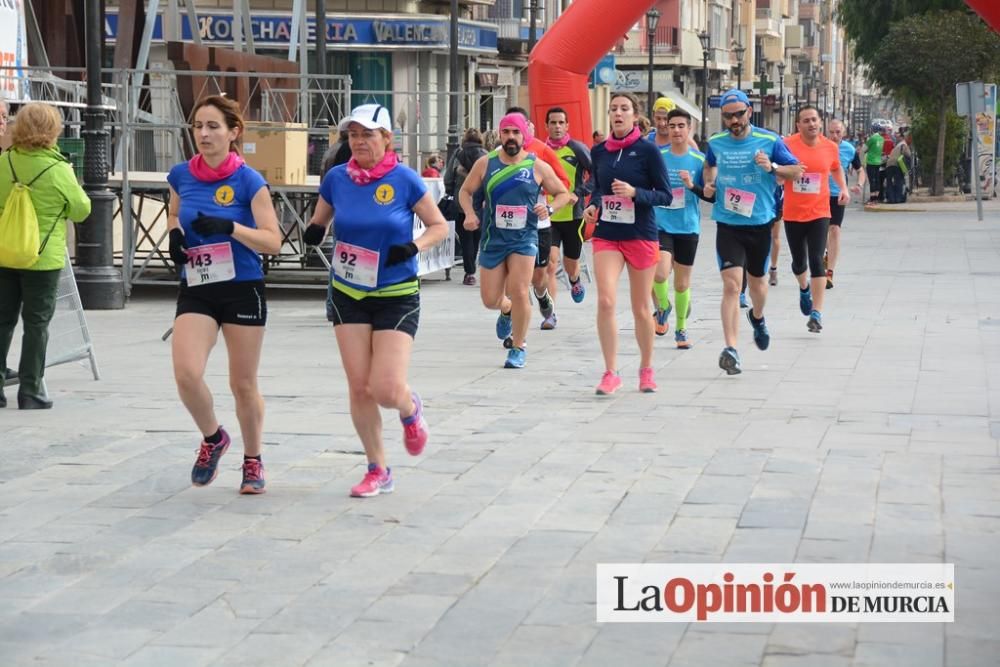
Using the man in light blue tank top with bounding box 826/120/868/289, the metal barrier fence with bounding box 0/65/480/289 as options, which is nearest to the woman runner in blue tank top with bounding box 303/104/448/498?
the man in light blue tank top with bounding box 826/120/868/289

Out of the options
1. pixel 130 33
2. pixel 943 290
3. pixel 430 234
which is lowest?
pixel 943 290

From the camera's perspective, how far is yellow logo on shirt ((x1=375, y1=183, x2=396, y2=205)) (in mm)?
7516

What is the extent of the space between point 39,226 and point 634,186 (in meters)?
3.51

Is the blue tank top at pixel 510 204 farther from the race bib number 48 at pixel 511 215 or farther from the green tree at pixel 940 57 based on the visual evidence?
the green tree at pixel 940 57

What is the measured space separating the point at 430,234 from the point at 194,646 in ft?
9.27

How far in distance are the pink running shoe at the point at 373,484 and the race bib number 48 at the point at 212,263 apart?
3.31 ft

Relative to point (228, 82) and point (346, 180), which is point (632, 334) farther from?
point (228, 82)

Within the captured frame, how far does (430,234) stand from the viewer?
Result: 761cm

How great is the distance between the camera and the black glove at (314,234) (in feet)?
24.6

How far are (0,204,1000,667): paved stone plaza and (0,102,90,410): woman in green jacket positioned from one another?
1.04 feet

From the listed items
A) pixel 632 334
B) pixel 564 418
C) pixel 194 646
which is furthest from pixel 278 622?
pixel 632 334

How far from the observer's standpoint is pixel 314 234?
7645mm

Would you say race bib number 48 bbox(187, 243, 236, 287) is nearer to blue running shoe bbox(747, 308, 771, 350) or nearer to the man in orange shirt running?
blue running shoe bbox(747, 308, 771, 350)

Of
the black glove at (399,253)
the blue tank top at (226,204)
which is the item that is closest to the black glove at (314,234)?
the blue tank top at (226,204)
